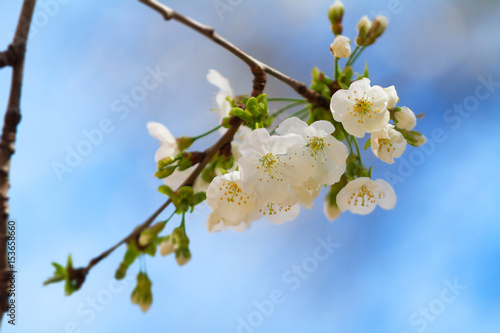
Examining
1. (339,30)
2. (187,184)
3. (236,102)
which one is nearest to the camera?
(187,184)

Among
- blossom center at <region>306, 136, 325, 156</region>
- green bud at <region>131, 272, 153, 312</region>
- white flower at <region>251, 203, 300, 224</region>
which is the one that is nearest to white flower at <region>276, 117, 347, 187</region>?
blossom center at <region>306, 136, 325, 156</region>

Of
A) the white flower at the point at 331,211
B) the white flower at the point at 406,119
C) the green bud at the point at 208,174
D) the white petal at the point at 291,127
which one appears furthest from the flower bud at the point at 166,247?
the white flower at the point at 406,119

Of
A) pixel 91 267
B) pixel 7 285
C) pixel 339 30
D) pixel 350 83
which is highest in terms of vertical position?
pixel 339 30

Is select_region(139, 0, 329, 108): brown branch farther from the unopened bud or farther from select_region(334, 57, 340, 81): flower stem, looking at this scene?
the unopened bud

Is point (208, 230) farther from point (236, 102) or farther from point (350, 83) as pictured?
point (350, 83)

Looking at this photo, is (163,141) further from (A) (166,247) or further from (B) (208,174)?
(A) (166,247)

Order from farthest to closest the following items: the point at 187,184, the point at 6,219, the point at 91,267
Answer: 1. the point at 187,184
2. the point at 91,267
3. the point at 6,219

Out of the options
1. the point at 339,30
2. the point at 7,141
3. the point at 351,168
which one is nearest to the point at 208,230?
the point at 351,168
